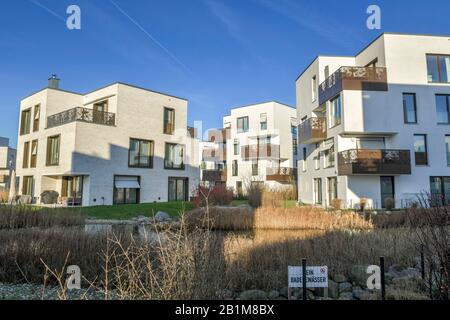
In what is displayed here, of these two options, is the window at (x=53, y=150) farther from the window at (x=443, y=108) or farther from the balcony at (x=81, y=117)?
the window at (x=443, y=108)

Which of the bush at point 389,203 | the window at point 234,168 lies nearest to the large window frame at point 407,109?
the bush at point 389,203

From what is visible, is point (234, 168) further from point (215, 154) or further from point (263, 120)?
point (263, 120)

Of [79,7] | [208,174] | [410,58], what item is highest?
[410,58]

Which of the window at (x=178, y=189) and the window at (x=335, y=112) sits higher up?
the window at (x=335, y=112)

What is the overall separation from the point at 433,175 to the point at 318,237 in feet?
51.4

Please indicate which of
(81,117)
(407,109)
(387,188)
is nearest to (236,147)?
(81,117)

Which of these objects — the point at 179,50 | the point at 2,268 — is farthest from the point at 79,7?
the point at 2,268

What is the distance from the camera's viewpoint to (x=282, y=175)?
116 feet

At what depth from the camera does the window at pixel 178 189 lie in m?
28.3

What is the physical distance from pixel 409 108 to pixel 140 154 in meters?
20.4

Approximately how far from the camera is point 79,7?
8.92m

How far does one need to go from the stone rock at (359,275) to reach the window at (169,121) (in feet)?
77.4

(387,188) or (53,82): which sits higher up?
(53,82)
